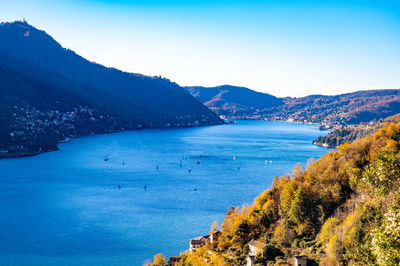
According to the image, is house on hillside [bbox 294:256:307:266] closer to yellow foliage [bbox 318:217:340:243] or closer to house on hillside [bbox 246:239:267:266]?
house on hillside [bbox 246:239:267:266]

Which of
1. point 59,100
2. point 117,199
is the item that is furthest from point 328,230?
point 59,100

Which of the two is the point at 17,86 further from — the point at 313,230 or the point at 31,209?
the point at 313,230

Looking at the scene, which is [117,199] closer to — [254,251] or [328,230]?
[254,251]

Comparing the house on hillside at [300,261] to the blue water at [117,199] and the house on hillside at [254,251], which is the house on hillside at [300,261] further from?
the blue water at [117,199]

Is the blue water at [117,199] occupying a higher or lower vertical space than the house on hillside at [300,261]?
lower

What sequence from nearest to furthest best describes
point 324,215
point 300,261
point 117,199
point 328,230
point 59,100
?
point 300,261
point 328,230
point 324,215
point 117,199
point 59,100

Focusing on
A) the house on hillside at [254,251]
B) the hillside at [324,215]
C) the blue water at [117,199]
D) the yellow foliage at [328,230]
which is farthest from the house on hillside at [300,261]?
the blue water at [117,199]
